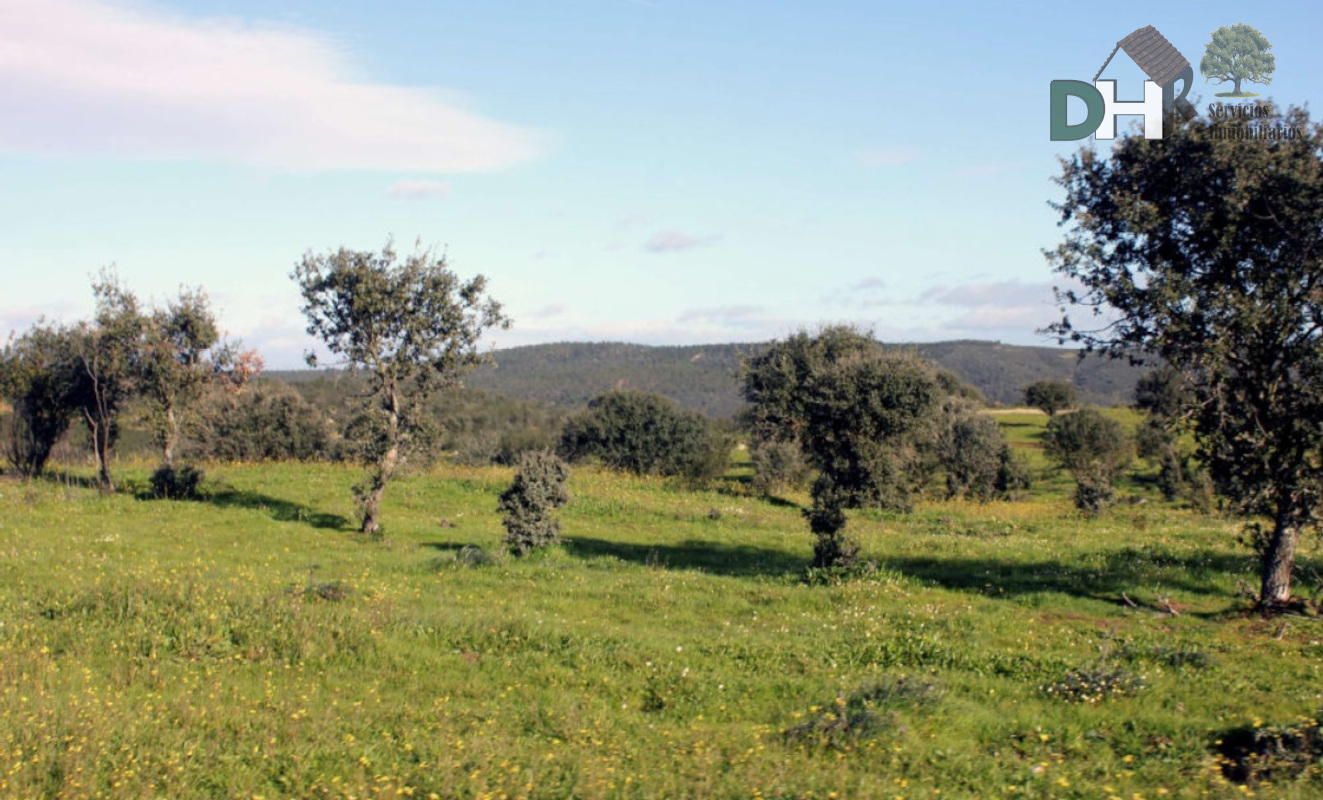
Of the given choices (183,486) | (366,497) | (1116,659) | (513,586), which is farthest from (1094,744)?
(183,486)

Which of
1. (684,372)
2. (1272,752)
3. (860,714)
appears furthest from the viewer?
(684,372)

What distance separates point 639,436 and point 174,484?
29.6 m

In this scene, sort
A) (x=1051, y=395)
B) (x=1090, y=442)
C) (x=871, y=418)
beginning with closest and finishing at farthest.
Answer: (x=871, y=418)
(x=1090, y=442)
(x=1051, y=395)

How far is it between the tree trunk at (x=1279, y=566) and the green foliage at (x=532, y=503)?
1205cm

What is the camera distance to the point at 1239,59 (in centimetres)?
1405

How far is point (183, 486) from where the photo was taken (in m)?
24.7

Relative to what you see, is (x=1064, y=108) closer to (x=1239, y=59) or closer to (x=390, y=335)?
(x=1239, y=59)

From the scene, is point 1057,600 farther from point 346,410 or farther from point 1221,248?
point 346,410

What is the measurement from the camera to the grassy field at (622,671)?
285 inches

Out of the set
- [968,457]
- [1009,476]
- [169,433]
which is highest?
[169,433]

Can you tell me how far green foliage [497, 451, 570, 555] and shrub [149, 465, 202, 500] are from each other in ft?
36.5

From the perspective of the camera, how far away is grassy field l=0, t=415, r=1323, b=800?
7.23m

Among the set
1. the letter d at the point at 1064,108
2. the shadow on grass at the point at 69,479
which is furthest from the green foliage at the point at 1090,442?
the shadow on grass at the point at 69,479

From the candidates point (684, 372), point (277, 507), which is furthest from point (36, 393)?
point (684, 372)
